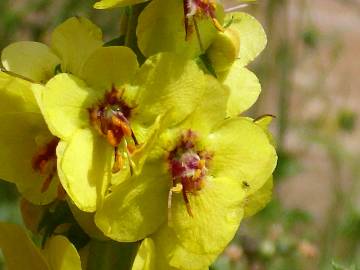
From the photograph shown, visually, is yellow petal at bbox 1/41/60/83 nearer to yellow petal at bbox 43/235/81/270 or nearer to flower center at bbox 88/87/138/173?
flower center at bbox 88/87/138/173

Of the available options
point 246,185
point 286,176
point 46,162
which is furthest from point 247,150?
point 286,176

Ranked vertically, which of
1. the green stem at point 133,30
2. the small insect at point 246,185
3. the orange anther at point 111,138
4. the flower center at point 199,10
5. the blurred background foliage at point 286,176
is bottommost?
the blurred background foliage at point 286,176

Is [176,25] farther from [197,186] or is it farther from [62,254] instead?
[62,254]

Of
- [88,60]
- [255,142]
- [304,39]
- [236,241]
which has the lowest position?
[304,39]

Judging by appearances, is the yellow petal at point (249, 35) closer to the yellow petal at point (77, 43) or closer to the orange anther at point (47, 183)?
the yellow petal at point (77, 43)

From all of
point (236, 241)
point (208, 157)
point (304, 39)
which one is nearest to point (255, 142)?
point (208, 157)

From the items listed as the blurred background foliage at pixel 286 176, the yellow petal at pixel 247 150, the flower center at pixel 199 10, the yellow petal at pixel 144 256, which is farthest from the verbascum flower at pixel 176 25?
the blurred background foliage at pixel 286 176

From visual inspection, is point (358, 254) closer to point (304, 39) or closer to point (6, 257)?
point (304, 39)
